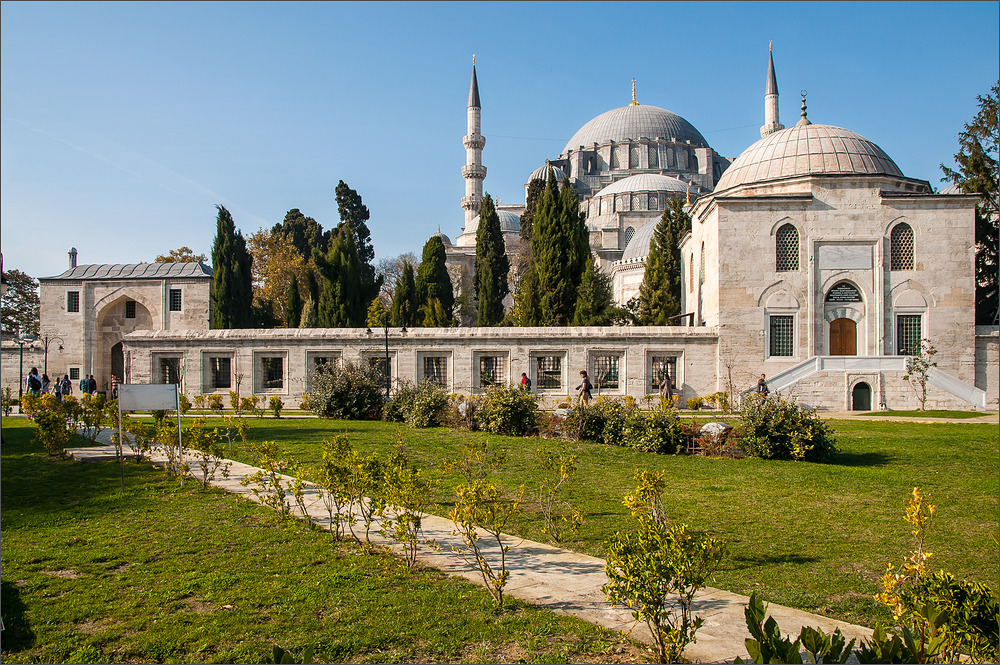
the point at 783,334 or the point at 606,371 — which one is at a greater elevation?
the point at 783,334

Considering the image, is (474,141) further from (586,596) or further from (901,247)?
(586,596)

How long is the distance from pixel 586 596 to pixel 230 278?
104ft

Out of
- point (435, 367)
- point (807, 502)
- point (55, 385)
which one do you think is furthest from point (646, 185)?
point (807, 502)

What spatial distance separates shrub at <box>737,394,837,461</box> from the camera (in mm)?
11180

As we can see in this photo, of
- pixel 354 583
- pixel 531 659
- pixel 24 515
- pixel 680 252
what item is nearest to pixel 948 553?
pixel 531 659

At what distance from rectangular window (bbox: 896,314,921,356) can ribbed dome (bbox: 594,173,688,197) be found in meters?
39.4

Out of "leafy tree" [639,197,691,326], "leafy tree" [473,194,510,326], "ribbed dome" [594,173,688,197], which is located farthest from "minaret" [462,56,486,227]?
"leafy tree" [639,197,691,326]

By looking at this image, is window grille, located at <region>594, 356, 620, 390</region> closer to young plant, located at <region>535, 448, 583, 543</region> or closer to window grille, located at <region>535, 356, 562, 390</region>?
window grille, located at <region>535, 356, 562, 390</region>

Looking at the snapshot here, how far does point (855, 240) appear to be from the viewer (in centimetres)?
2231

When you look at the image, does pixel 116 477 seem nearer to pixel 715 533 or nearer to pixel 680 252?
pixel 715 533

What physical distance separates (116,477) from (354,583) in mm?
6282

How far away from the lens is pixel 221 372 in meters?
23.7

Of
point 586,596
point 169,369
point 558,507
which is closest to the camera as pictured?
point 586,596

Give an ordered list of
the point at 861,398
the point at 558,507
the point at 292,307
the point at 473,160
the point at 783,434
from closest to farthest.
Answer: the point at 558,507
the point at 783,434
the point at 861,398
the point at 292,307
the point at 473,160
